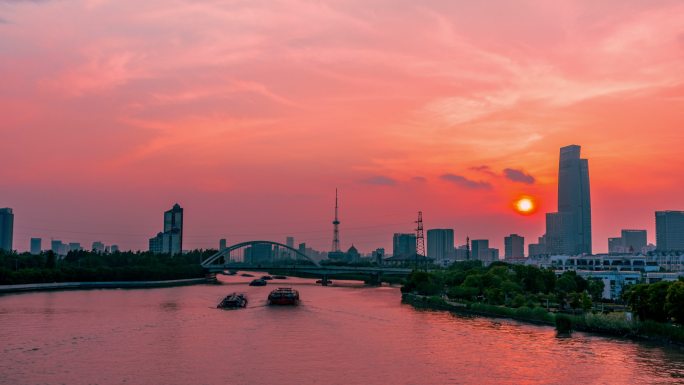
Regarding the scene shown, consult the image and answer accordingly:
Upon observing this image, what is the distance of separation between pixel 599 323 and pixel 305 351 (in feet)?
79.5

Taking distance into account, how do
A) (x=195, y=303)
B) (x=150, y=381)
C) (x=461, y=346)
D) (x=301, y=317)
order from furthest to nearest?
(x=195, y=303)
(x=301, y=317)
(x=461, y=346)
(x=150, y=381)

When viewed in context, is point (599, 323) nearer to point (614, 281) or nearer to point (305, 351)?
point (305, 351)

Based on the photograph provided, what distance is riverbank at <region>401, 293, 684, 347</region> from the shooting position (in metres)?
47.4

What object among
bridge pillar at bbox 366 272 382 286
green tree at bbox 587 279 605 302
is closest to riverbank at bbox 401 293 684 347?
green tree at bbox 587 279 605 302

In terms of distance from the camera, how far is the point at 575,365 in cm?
4112

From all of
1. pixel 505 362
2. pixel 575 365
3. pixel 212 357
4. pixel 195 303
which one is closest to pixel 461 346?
pixel 505 362

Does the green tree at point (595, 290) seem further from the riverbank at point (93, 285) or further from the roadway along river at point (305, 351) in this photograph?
the riverbank at point (93, 285)

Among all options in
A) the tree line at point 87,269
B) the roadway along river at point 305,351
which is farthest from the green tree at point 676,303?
the tree line at point 87,269

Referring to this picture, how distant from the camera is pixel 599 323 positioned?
5356cm

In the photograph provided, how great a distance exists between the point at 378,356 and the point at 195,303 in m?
46.1

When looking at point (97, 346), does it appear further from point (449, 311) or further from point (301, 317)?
point (449, 311)

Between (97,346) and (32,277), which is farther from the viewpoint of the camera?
(32,277)

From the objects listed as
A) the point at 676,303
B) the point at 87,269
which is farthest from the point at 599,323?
the point at 87,269

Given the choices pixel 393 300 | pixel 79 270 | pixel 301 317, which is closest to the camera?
pixel 301 317
